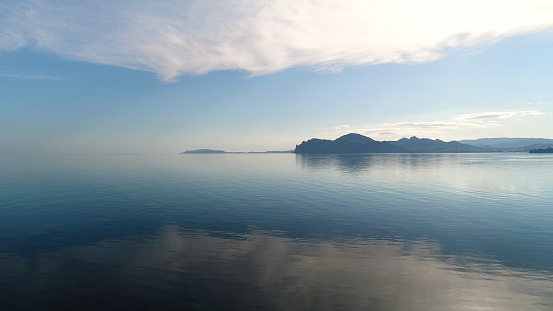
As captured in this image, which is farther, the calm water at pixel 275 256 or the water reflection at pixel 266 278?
the calm water at pixel 275 256

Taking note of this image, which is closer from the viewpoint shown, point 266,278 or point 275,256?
point 266,278

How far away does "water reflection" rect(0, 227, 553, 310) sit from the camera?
18.9 metres

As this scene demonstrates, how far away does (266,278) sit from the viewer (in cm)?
2222

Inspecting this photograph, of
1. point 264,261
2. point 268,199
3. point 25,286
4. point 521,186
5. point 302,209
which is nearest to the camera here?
point 25,286

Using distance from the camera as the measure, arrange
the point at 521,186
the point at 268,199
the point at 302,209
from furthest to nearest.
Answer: the point at 521,186 < the point at 268,199 < the point at 302,209

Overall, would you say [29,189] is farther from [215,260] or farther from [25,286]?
[215,260]

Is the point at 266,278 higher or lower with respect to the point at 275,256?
lower

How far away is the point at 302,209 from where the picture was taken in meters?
46.9

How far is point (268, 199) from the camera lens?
181 ft

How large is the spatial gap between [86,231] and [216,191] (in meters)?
33.0

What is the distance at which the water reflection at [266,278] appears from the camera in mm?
18922

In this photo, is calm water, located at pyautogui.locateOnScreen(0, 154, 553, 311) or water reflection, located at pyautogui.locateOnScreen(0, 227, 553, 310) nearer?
water reflection, located at pyautogui.locateOnScreen(0, 227, 553, 310)

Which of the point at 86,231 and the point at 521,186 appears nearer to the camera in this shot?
the point at 86,231

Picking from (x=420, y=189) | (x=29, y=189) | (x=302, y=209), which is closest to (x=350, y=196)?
(x=302, y=209)
